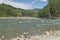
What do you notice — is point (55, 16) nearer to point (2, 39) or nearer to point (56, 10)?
point (56, 10)

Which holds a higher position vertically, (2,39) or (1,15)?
(2,39)

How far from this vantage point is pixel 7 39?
27656mm

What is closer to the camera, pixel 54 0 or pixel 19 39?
pixel 19 39

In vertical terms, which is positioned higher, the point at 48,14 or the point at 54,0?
the point at 54,0

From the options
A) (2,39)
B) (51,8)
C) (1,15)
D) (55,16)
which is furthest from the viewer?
(1,15)

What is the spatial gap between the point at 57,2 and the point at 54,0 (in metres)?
3.55

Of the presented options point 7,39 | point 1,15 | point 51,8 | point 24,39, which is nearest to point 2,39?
point 7,39

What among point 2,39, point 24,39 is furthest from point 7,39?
point 24,39

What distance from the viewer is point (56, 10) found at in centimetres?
15688

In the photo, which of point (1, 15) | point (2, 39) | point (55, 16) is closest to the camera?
point (2, 39)

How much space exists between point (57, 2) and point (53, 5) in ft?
21.3

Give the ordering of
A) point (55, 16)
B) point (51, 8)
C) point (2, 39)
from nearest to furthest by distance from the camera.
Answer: point (2, 39) → point (55, 16) → point (51, 8)

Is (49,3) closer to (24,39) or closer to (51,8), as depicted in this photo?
(51,8)

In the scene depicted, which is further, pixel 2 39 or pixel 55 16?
pixel 55 16
